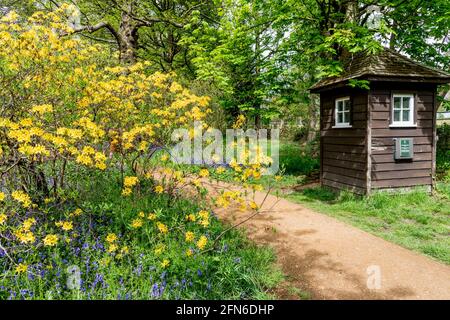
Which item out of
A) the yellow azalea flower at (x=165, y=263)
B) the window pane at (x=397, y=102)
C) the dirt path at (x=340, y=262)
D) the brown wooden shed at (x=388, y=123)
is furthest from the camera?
the window pane at (x=397, y=102)

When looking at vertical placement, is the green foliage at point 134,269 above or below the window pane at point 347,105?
below

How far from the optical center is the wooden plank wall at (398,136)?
334 inches

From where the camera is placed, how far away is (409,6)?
9.76 m

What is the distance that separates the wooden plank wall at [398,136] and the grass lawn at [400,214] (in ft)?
1.57

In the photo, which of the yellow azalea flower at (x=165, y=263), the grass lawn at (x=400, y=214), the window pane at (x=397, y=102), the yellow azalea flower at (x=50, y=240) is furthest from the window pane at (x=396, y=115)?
the yellow azalea flower at (x=50, y=240)

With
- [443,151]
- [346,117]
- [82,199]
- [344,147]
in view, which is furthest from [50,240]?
[443,151]

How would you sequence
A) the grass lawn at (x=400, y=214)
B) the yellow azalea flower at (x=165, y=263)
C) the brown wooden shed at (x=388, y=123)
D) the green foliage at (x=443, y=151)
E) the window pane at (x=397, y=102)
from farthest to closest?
1. the green foliage at (x=443, y=151)
2. the window pane at (x=397, y=102)
3. the brown wooden shed at (x=388, y=123)
4. the grass lawn at (x=400, y=214)
5. the yellow azalea flower at (x=165, y=263)

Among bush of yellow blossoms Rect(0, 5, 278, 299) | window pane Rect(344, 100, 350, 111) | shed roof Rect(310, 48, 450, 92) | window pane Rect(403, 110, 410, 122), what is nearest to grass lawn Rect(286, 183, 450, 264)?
window pane Rect(403, 110, 410, 122)

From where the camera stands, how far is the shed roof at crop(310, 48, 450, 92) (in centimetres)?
820

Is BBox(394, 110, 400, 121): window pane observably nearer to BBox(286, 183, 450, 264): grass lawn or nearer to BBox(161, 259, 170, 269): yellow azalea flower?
BBox(286, 183, 450, 264): grass lawn

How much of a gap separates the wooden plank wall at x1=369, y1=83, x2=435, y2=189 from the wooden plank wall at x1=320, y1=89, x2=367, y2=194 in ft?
0.92

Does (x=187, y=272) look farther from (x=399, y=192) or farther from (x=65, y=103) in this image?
(x=399, y=192)

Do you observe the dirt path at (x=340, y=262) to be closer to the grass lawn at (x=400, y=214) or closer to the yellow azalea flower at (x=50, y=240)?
the grass lawn at (x=400, y=214)
